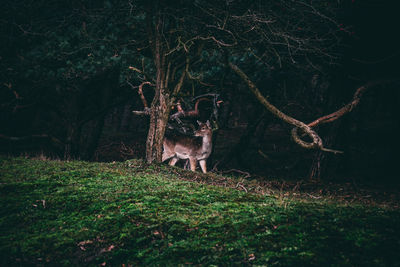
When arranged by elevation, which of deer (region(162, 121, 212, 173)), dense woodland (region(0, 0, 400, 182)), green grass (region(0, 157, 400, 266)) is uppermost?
dense woodland (region(0, 0, 400, 182))

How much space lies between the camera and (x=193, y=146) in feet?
41.7

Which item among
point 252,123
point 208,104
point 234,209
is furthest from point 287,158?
point 234,209

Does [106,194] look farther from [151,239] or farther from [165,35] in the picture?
[165,35]

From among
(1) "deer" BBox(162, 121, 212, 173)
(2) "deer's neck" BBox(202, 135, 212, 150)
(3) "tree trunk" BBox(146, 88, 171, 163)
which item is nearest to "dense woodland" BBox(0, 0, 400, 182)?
(3) "tree trunk" BBox(146, 88, 171, 163)

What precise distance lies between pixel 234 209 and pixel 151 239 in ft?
5.46

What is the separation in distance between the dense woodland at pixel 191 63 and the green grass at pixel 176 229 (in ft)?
14.4

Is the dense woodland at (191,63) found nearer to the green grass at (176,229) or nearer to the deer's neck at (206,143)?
the deer's neck at (206,143)

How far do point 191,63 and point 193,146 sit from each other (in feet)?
10.7

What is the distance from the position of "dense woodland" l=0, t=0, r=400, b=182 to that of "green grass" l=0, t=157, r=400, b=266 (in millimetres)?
4388

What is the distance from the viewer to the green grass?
12.6ft

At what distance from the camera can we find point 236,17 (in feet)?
31.6

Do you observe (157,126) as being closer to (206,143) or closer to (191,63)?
(206,143)

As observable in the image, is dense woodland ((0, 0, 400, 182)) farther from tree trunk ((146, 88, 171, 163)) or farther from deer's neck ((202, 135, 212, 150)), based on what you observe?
deer's neck ((202, 135, 212, 150))

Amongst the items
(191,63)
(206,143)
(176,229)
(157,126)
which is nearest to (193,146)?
(206,143)
